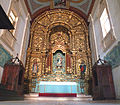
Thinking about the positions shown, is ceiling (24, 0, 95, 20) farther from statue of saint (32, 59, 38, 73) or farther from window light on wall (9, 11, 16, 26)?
statue of saint (32, 59, 38, 73)

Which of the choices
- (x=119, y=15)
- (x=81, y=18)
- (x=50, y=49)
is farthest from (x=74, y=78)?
(x=81, y=18)

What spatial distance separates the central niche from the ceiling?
449cm

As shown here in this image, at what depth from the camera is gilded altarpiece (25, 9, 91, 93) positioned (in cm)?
870

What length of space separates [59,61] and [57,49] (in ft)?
3.54

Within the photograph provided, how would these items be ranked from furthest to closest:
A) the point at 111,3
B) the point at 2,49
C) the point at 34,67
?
Answer: the point at 34,67 → the point at 111,3 → the point at 2,49

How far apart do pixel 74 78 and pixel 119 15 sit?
5.16 metres

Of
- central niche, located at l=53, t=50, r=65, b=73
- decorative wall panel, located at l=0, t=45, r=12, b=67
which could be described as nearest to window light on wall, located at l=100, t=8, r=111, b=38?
central niche, located at l=53, t=50, r=65, b=73

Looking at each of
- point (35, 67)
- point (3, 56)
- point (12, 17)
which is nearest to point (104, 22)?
point (35, 67)

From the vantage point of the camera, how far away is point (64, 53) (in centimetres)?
995

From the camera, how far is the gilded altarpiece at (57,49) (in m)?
8.70

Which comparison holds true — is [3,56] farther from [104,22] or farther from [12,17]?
[104,22]

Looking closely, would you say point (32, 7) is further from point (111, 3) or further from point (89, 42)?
point (111, 3)

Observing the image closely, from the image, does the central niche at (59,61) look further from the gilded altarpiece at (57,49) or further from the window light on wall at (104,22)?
the window light on wall at (104,22)

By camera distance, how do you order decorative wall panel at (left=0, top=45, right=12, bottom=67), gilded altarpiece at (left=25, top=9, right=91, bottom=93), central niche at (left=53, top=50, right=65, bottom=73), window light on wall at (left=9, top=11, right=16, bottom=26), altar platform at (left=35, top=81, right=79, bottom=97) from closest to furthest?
decorative wall panel at (left=0, top=45, right=12, bottom=67), altar platform at (left=35, top=81, right=79, bottom=97), window light on wall at (left=9, top=11, right=16, bottom=26), gilded altarpiece at (left=25, top=9, right=91, bottom=93), central niche at (left=53, top=50, right=65, bottom=73)
